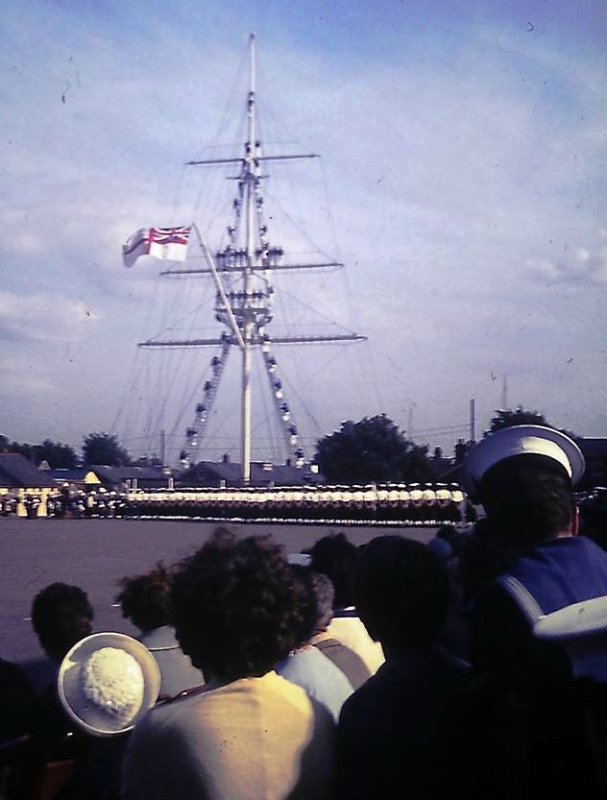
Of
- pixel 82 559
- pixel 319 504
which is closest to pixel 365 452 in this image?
pixel 319 504

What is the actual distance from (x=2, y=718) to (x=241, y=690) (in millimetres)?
1539

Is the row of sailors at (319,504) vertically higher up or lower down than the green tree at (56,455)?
lower down

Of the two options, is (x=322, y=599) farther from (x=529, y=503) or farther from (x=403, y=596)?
(x=529, y=503)

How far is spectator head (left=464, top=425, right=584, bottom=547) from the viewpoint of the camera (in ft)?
8.00

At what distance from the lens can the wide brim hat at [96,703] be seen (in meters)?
3.02

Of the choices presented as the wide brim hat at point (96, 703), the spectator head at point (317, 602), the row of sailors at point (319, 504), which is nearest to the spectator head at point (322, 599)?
the spectator head at point (317, 602)

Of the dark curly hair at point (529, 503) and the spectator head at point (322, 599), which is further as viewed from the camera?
the spectator head at point (322, 599)

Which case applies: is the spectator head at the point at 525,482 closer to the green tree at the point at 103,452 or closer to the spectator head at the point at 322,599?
the spectator head at the point at 322,599

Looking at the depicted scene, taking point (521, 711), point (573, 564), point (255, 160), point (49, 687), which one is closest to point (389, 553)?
point (573, 564)

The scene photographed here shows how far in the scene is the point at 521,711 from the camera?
5.99ft

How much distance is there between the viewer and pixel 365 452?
70.9 metres

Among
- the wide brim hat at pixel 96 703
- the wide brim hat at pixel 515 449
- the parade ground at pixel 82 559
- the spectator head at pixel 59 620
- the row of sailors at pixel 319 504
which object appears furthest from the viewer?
the row of sailors at pixel 319 504

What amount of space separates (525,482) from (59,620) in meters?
2.41

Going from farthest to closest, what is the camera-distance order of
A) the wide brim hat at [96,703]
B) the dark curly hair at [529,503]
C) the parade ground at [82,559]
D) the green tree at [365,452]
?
the green tree at [365,452] < the parade ground at [82,559] < the wide brim hat at [96,703] < the dark curly hair at [529,503]
